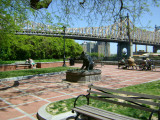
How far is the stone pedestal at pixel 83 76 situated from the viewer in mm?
8789

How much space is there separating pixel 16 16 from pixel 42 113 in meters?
8.68

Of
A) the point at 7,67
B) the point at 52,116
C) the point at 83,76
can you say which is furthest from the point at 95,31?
the point at 52,116

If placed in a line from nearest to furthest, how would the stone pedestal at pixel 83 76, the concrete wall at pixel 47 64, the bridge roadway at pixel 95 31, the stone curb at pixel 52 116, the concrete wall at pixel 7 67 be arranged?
the stone curb at pixel 52 116
the stone pedestal at pixel 83 76
the bridge roadway at pixel 95 31
the concrete wall at pixel 7 67
the concrete wall at pixel 47 64

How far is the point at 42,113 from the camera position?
3984mm

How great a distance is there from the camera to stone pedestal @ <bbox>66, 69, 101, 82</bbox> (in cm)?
879

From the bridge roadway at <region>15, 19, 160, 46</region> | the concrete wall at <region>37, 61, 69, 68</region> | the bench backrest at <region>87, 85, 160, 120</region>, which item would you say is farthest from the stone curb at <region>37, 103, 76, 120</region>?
the concrete wall at <region>37, 61, 69, 68</region>

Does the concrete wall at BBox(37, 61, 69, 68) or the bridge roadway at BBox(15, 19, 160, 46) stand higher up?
the bridge roadway at BBox(15, 19, 160, 46)

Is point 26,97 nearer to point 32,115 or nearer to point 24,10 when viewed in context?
Answer: point 32,115

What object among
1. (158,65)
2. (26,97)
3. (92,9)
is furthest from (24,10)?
(158,65)

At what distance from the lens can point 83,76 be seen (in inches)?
347

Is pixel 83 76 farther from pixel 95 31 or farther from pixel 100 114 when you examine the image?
pixel 95 31

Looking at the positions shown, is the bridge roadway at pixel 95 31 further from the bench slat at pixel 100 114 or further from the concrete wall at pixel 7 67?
the bench slat at pixel 100 114

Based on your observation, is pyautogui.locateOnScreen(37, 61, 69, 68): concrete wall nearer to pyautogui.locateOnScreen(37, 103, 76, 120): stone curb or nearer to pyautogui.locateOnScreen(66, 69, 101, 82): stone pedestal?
pyautogui.locateOnScreen(66, 69, 101, 82): stone pedestal

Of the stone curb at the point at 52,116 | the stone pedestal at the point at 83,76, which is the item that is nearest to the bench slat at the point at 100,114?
the stone curb at the point at 52,116
